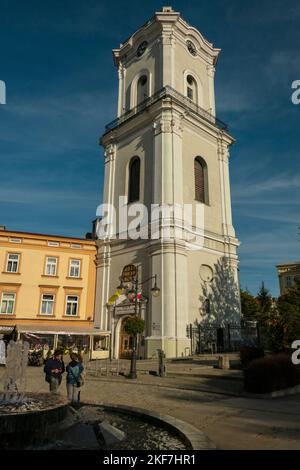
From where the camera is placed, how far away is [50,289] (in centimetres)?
3200

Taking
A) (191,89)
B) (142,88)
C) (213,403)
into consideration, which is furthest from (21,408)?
(191,89)

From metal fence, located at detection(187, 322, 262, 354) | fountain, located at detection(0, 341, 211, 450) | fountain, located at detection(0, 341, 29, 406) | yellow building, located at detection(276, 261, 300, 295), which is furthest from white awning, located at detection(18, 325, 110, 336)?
yellow building, located at detection(276, 261, 300, 295)

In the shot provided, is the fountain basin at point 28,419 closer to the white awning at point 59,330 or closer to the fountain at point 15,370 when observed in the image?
the fountain at point 15,370

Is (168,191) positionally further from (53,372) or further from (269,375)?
(53,372)

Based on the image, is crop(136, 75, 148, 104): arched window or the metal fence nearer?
the metal fence

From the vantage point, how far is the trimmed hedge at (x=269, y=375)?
1179 centimetres

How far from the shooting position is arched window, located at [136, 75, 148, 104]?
119ft

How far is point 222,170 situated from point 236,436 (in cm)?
3089

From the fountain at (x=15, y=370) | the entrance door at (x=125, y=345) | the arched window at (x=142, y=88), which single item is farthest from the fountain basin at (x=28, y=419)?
the arched window at (x=142, y=88)

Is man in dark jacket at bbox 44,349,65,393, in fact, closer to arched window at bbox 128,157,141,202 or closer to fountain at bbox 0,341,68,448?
fountain at bbox 0,341,68,448

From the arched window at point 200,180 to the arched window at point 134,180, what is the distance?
524 cm

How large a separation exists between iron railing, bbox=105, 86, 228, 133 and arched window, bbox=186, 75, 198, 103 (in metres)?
2.02

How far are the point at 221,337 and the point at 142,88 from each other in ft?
83.8

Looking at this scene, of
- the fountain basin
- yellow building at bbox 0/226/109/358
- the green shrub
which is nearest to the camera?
the fountain basin
